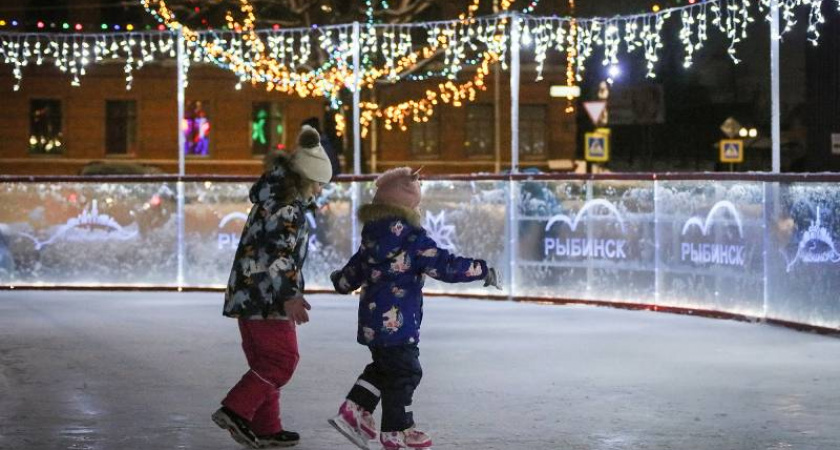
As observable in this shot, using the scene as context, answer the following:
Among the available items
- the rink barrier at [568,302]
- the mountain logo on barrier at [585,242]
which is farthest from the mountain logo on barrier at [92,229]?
the mountain logo on barrier at [585,242]

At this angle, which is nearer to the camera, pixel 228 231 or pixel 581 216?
pixel 581 216

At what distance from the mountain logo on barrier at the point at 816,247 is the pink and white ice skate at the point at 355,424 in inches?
255

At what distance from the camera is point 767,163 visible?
53.9 meters

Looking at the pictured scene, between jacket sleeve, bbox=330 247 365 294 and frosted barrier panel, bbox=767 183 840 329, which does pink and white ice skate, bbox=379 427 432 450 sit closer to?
jacket sleeve, bbox=330 247 365 294

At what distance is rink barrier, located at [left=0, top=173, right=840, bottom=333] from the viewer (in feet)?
47.0

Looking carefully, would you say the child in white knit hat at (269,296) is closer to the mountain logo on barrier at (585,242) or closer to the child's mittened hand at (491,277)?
the child's mittened hand at (491,277)

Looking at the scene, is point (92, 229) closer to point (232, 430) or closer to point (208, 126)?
point (232, 430)

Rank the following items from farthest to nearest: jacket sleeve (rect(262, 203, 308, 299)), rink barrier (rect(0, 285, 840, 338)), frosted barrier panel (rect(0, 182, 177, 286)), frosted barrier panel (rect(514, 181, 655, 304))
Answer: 1. frosted barrier panel (rect(0, 182, 177, 286))
2. frosted barrier panel (rect(514, 181, 655, 304))
3. rink barrier (rect(0, 285, 840, 338))
4. jacket sleeve (rect(262, 203, 308, 299))

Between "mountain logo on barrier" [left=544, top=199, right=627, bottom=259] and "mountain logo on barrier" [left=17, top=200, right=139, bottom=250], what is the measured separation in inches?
192

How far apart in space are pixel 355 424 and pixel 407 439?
0.88 feet

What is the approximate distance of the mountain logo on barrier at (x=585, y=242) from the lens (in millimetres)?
16609

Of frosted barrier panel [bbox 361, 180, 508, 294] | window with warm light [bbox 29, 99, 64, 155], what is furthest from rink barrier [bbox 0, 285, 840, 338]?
window with warm light [bbox 29, 99, 64, 155]


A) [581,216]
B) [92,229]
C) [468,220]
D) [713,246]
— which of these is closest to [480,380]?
[713,246]

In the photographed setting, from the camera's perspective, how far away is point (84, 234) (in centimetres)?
1906
